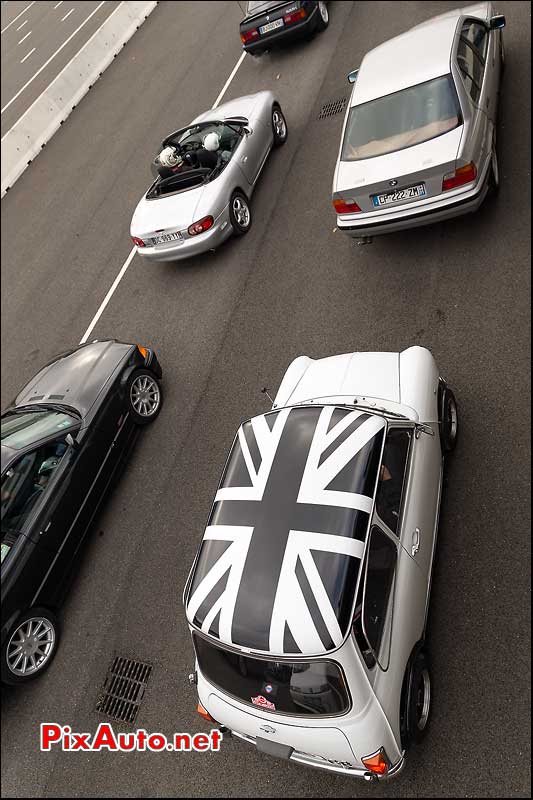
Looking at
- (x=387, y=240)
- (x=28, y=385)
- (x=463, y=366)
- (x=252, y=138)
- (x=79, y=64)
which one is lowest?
(x=463, y=366)

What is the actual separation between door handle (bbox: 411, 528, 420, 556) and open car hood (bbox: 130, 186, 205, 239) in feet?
17.2

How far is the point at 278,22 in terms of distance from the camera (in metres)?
10.1

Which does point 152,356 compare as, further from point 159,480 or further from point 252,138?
point 252,138

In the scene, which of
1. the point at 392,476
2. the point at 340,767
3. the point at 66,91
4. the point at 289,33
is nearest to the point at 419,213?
the point at 392,476

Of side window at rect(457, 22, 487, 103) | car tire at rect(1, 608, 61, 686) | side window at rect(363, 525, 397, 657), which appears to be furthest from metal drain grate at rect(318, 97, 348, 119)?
car tire at rect(1, 608, 61, 686)

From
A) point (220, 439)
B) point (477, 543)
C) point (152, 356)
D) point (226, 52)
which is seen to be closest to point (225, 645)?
point (477, 543)

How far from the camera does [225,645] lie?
349cm

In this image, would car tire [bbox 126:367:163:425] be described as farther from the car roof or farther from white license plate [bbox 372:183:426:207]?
the car roof

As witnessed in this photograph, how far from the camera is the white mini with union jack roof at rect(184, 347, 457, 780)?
3.29 meters

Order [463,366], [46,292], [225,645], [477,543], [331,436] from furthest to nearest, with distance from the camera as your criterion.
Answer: [46,292]
[463,366]
[477,543]
[331,436]
[225,645]

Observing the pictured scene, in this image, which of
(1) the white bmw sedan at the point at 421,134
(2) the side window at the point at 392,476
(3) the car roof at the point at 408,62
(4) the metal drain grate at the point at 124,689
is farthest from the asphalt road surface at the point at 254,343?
(3) the car roof at the point at 408,62

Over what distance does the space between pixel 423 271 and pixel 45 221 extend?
7875mm

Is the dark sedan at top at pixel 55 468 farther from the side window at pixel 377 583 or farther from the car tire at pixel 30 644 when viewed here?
the side window at pixel 377 583

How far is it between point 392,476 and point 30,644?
390cm
